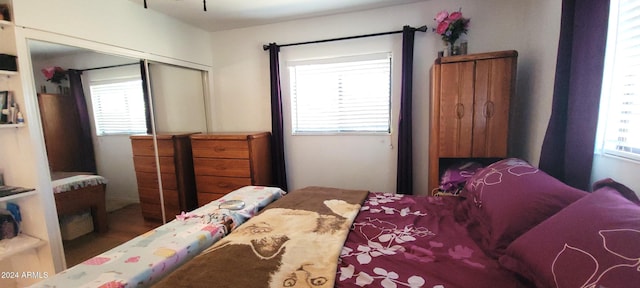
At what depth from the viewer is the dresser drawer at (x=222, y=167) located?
8.72 feet

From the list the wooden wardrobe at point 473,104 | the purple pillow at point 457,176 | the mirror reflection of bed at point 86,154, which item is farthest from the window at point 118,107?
the purple pillow at point 457,176

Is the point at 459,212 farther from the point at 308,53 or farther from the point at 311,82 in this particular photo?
the point at 308,53

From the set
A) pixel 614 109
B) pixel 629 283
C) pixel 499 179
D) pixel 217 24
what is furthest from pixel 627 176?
pixel 217 24

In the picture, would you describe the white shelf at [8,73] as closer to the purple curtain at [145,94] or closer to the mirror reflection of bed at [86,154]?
the mirror reflection of bed at [86,154]

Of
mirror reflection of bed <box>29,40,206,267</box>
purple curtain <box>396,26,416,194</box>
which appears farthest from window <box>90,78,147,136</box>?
purple curtain <box>396,26,416,194</box>

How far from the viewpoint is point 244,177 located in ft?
8.75

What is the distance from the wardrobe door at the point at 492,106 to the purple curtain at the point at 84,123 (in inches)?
125

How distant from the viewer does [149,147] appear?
260 centimetres

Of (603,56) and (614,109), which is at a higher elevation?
(603,56)

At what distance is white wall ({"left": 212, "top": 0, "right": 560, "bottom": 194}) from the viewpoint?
1.94m

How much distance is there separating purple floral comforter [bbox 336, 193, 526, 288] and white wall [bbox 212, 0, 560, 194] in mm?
1195

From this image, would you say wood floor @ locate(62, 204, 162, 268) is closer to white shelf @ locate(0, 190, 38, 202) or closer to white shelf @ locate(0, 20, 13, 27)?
white shelf @ locate(0, 190, 38, 202)

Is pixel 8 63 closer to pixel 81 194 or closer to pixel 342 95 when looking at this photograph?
pixel 81 194

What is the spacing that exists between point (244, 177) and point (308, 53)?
5.08ft
